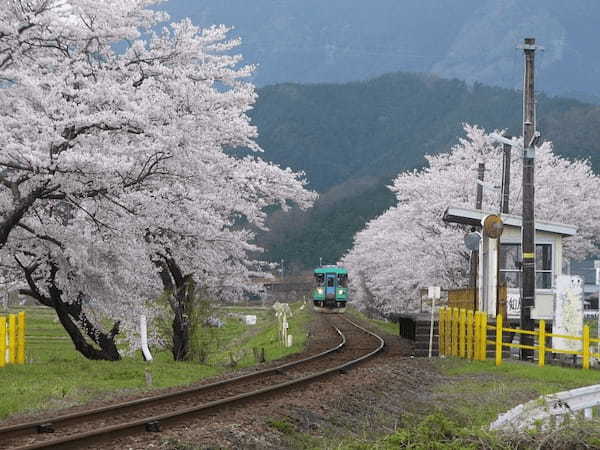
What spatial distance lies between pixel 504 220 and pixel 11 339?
13.8 m

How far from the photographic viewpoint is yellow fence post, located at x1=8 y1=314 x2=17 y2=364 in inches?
773

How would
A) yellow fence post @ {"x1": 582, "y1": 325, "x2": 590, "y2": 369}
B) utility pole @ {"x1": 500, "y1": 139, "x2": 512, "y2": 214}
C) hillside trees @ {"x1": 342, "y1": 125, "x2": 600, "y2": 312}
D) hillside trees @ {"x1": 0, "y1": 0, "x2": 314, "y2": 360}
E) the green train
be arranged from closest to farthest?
1. hillside trees @ {"x1": 0, "y1": 0, "x2": 314, "y2": 360}
2. yellow fence post @ {"x1": 582, "y1": 325, "x2": 590, "y2": 369}
3. utility pole @ {"x1": 500, "y1": 139, "x2": 512, "y2": 214}
4. hillside trees @ {"x1": 342, "y1": 125, "x2": 600, "y2": 312}
5. the green train

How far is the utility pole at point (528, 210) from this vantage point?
21578mm

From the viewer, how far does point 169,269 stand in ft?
81.7

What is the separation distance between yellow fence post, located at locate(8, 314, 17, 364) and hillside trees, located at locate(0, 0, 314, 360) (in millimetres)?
1452

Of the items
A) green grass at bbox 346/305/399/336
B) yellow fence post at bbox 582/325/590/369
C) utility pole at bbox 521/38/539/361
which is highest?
utility pole at bbox 521/38/539/361

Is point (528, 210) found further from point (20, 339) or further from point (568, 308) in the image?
point (20, 339)

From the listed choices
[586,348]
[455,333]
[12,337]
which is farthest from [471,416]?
[12,337]

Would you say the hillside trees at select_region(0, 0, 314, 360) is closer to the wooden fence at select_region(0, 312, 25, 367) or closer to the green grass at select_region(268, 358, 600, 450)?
the wooden fence at select_region(0, 312, 25, 367)

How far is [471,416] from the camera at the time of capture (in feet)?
38.3

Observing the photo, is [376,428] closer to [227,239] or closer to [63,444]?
[63,444]

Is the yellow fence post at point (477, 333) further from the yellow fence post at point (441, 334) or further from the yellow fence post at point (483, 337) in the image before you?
the yellow fence post at point (441, 334)

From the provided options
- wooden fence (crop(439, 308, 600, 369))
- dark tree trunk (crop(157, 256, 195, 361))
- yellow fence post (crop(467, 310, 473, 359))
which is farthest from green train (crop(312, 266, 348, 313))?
yellow fence post (crop(467, 310, 473, 359))

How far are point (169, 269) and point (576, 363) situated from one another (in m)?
10.8
